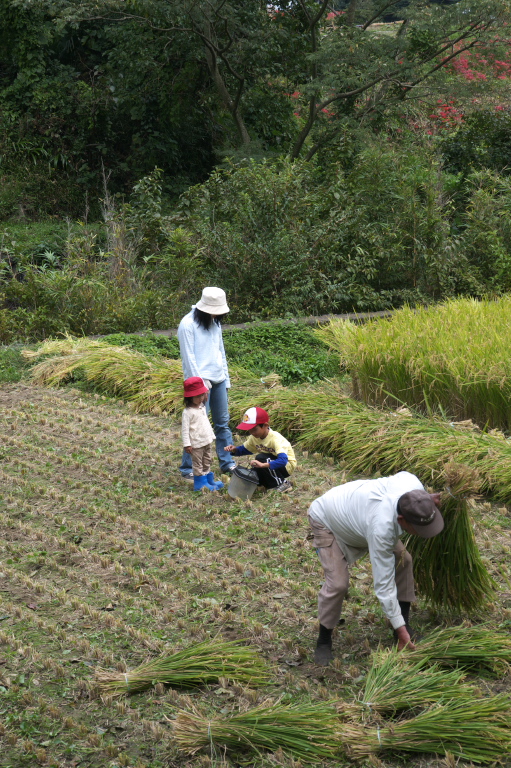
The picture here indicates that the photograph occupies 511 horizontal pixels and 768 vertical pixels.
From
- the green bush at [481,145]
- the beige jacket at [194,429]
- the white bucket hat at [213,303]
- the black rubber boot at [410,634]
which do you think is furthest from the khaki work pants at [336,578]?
the green bush at [481,145]

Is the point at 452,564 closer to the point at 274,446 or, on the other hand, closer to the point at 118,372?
the point at 274,446

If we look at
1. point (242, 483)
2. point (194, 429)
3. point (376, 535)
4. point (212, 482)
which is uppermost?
point (376, 535)

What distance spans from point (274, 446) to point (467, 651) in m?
2.59

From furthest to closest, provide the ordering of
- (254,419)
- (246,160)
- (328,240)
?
1. (246,160)
2. (328,240)
3. (254,419)

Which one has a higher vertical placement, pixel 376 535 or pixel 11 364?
pixel 376 535

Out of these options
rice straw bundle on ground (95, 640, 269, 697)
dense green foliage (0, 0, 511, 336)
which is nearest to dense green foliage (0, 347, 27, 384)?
dense green foliage (0, 0, 511, 336)

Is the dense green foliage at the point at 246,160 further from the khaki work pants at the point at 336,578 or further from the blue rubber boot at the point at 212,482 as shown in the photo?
the khaki work pants at the point at 336,578

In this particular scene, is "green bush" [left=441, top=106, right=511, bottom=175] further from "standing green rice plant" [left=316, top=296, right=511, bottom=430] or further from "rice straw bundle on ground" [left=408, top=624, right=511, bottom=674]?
"rice straw bundle on ground" [left=408, top=624, right=511, bottom=674]

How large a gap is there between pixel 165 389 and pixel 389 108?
1023 centimetres

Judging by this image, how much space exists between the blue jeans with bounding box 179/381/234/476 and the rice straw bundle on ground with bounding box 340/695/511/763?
351 cm

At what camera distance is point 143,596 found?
4.55 metres

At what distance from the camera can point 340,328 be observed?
379 inches

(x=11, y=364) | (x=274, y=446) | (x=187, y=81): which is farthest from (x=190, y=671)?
(x=187, y=81)

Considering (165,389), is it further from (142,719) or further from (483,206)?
(483,206)
